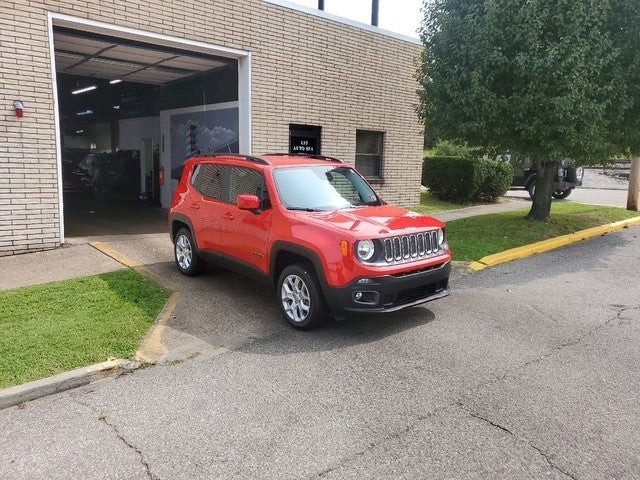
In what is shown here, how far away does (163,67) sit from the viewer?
12250 millimetres

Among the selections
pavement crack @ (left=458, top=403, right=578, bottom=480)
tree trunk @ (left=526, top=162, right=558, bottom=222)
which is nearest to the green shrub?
tree trunk @ (left=526, top=162, right=558, bottom=222)

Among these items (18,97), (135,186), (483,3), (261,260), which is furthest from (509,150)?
(135,186)

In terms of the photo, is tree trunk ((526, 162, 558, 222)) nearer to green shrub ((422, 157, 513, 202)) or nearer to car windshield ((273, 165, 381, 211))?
green shrub ((422, 157, 513, 202))

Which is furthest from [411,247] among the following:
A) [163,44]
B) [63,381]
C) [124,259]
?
[163,44]

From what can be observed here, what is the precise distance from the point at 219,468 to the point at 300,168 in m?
3.94

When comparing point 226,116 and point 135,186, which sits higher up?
point 226,116

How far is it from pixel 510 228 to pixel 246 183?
22.1 feet

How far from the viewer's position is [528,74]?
8.73 meters

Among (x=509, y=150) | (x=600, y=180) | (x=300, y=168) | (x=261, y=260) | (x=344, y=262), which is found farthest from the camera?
(x=600, y=180)

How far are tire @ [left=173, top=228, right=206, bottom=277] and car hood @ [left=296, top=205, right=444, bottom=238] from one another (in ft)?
8.00

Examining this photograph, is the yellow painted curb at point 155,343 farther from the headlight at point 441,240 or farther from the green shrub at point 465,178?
the green shrub at point 465,178

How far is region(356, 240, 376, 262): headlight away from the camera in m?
4.98

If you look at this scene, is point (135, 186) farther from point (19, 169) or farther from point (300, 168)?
point (300, 168)

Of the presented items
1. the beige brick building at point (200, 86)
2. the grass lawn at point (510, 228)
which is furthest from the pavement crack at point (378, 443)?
the beige brick building at point (200, 86)
